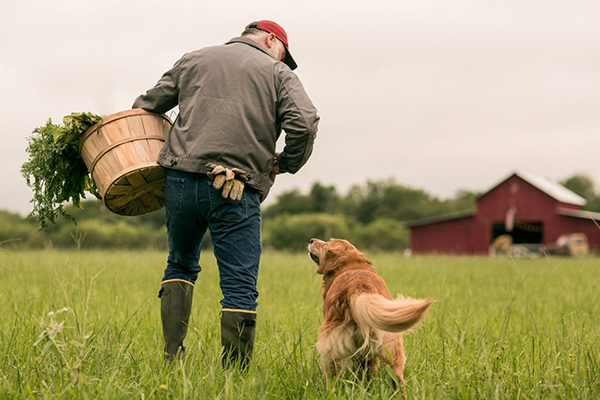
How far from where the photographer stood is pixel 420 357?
3.74m

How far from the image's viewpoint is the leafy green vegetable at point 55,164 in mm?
3805

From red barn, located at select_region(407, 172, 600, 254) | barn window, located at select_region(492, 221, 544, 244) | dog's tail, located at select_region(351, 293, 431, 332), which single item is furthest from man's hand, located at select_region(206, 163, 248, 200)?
barn window, located at select_region(492, 221, 544, 244)

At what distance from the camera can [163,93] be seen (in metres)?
3.79

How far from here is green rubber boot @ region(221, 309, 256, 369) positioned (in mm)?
3438

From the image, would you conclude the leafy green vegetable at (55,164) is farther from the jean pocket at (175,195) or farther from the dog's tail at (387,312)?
the dog's tail at (387,312)

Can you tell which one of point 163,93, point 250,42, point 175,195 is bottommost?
point 175,195

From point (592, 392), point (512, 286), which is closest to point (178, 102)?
point (592, 392)

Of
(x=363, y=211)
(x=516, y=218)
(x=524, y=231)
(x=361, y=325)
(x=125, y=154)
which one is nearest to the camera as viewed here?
(x=361, y=325)

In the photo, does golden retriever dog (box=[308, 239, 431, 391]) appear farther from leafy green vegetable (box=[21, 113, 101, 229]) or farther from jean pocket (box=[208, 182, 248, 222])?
leafy green vegetable (box=[21, 113, 101, 229])

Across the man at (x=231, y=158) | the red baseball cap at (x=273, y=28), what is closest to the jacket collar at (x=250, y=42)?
the man at (x=231, y=158)

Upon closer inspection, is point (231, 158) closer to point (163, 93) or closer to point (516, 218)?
point (163, 93)

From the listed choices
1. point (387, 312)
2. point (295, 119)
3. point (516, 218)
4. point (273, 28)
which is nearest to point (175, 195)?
point (295, 119)

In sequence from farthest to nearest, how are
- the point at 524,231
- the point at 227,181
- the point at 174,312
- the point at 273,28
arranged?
the point at 524,231
the point at 273,28
the point at 174,312
the point at 227,181

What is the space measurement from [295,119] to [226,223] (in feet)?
2.58
